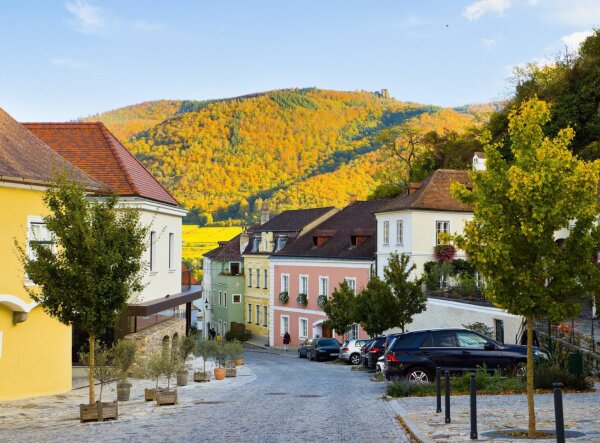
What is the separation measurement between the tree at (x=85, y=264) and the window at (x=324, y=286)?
39.7m

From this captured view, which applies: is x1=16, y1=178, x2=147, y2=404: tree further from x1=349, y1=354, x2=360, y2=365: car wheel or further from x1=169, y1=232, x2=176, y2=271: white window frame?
x1=349, y1=354, x2=360, y2=365: car wheel

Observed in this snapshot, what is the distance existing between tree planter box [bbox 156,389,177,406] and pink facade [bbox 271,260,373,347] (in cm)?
Result: 3232

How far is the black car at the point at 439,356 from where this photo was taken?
2197 cm

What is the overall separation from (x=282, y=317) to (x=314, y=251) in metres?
6.91

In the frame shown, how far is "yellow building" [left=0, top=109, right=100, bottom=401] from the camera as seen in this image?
19922mm

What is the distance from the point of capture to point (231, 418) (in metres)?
15.9

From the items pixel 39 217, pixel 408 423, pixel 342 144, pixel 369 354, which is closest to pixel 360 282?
pixel 369 354

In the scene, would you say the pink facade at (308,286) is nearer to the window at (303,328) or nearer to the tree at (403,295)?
the window at (303,328)

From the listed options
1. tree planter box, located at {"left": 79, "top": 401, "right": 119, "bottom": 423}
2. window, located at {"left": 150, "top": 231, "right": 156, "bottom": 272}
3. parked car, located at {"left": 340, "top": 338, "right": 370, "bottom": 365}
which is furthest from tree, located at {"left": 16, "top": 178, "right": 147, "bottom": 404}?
parked car, located at {"left": 340, "top": 338, "right": 370, "bottom": 365}

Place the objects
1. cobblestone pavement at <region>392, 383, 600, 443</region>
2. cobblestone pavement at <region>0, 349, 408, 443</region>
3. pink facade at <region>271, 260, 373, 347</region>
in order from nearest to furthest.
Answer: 1. cobblestone pavement at <region>392, 383, 600, 443</region>
2. cobblestone pavement at <region>0, 349, 408, 443</region>
3. pink facade at <region>271, 260, 373, 347</region>

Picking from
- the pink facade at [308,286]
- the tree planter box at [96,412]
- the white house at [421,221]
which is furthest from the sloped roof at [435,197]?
the tree planter box at [96,412]

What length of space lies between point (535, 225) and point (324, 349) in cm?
3253

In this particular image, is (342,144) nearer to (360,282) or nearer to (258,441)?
→ (360,282)

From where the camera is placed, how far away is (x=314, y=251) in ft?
192
